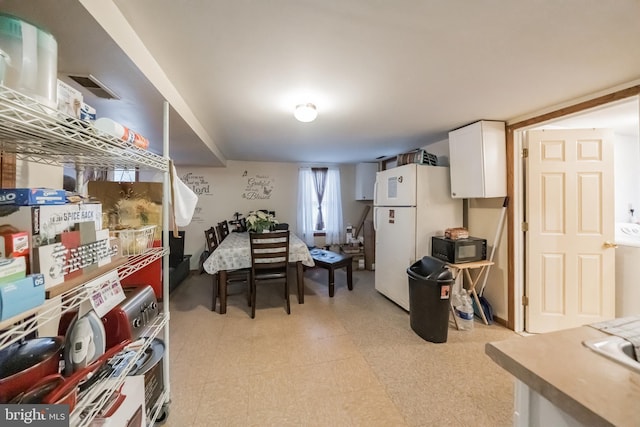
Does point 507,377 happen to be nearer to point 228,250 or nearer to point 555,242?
point 555,242

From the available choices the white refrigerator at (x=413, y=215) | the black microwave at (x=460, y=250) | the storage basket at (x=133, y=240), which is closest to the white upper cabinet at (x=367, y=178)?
the white refrigerator at (x=413, y=215)

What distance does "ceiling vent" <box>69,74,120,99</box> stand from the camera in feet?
4.48

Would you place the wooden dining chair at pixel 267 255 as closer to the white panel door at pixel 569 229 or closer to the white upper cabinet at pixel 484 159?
the white upper cabinet at pixel 484 159

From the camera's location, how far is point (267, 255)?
2.86 meters

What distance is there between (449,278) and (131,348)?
238 centimetres

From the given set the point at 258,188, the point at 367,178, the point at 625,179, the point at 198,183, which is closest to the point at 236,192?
the point at 258,188

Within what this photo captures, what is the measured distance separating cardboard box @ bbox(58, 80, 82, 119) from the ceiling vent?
0.63 m

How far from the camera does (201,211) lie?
15.6ft

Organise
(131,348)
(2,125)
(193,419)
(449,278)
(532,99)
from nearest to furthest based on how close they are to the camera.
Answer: (2,125)
(131,348)
(193,419)
(532,99)
(449,278)

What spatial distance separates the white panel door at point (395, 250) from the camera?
2883 mm

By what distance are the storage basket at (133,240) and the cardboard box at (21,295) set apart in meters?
0.54

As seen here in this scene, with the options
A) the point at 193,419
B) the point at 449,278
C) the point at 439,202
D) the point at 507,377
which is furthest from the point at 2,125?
the point at 439,202

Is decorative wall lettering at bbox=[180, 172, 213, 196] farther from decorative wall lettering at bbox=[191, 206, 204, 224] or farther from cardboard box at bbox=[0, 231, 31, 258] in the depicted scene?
cardboard box at bbox=[0, 231, 31, 258]

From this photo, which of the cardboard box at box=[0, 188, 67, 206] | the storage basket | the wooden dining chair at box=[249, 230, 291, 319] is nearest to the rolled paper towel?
the cardboard box at box=[0, 188, 67, 206]
